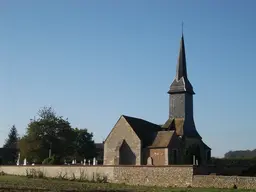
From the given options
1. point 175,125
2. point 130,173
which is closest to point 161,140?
point 175,125

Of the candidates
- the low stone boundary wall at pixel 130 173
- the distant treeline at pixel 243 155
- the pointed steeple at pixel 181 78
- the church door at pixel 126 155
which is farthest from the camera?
the distant treeline at pixel 243 155

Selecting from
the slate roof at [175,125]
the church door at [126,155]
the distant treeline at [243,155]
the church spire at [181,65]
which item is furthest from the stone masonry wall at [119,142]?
the distant treeline at [243,155]

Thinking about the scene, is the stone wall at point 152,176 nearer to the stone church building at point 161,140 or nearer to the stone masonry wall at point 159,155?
the stone church building at point 161,140

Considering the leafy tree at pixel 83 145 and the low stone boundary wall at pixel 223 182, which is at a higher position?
the leafy tree at pixel 83 145

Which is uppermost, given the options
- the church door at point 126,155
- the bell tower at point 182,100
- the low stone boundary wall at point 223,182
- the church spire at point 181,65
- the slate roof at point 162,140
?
the church spire at point 181,65

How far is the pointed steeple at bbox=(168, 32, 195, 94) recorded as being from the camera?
61688 mm

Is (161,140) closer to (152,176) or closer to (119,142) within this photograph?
(119,142)

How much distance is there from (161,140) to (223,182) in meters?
21.3

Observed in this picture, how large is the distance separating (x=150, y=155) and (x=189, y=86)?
56.9 feet

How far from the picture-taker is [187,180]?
102 ft

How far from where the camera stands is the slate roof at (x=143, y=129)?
50594mm

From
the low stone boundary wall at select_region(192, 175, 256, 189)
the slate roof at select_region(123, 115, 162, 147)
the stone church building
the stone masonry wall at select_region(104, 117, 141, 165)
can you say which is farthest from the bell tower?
the low stone boundary wall at select_region(192, 175, 256, 189)

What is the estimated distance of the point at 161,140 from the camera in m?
50.4

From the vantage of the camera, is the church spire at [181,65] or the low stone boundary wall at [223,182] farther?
the church spire at [181,65]
